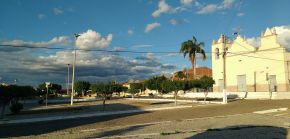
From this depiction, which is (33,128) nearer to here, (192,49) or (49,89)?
(192,49)

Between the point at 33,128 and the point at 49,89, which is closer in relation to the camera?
the point at 33,128

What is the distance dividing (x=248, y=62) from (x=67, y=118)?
41320 mm

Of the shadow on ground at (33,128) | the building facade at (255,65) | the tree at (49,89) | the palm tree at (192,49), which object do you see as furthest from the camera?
the tree at (49,89)

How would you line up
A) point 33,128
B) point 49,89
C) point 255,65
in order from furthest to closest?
point 49,89, point 255,65, point 33,128

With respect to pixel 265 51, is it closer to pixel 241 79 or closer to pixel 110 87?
pixel 241 79

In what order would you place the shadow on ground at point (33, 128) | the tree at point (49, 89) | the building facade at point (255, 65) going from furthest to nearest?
1. the tree at point (49, 89)
2. the building facade at point (255, 65)
3. the shadow on ground at point (33, 128)

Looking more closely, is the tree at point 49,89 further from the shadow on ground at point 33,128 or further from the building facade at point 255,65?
the shadow on ground at point 33,128

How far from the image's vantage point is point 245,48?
188 ft

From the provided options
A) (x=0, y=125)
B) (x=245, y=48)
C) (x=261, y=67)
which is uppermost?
(x=245, y=48)

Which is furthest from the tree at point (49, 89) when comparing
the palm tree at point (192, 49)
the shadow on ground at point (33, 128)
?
the shadow on ground at point (33, 128)

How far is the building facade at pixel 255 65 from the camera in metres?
49.0

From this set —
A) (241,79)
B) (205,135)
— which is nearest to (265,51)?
(241,79)

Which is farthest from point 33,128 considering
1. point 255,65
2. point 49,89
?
point 49,89

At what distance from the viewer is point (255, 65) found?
54.3 m
